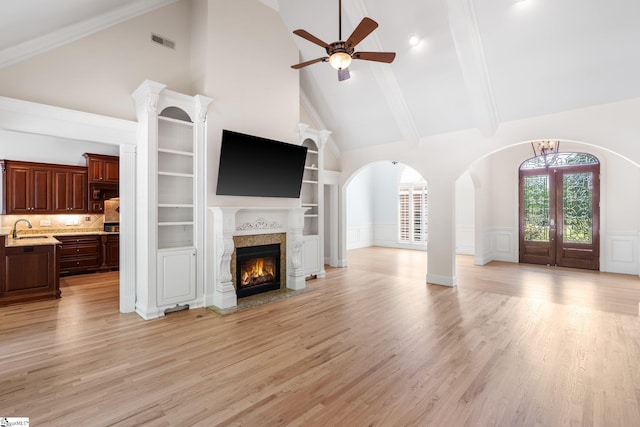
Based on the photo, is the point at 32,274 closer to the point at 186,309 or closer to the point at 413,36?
the point at 186,309

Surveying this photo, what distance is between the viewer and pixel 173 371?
270 centimetres

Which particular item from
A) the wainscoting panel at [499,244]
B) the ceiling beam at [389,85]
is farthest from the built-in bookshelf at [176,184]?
the wainscoting panel at [499,244]

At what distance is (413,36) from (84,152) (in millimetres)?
7314

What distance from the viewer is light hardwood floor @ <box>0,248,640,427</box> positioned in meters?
2.15

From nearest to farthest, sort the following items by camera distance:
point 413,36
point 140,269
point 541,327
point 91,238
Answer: point 541,327, point 140,269, point 413,36, point 91,238

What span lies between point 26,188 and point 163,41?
453 cm

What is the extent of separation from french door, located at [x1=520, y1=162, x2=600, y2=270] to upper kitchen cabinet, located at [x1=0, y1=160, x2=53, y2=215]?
1138 centimetres

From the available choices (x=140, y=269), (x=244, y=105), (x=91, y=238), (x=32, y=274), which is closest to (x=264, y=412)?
(x=140, y=269)

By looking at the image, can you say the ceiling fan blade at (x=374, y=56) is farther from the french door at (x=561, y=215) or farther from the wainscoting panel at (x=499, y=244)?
the french door at (x=561, y=215)

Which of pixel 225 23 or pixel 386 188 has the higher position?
pixel 225 23

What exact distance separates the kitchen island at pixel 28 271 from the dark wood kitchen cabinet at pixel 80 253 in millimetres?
1740

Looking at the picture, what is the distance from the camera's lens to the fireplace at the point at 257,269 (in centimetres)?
490

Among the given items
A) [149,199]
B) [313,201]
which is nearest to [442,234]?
[313,201]

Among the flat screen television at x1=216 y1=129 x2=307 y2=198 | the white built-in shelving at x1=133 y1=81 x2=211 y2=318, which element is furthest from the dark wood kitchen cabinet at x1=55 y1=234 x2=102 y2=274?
the flat screen television at x1=216 y1=129 x2=307 y2=198
